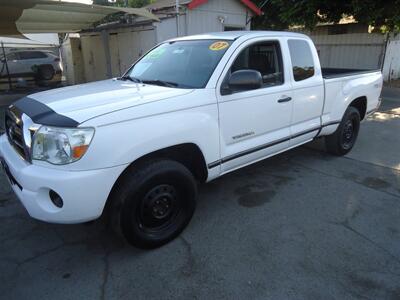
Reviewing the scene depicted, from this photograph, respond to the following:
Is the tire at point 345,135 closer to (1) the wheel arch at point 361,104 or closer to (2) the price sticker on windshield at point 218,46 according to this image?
(1) the wheel arch at point 361,104

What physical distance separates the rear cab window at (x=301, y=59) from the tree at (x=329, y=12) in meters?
9.78

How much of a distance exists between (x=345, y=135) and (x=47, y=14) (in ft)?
27.7

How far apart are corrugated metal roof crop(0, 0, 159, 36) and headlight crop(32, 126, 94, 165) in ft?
21.8

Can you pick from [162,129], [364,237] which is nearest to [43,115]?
[162,129]

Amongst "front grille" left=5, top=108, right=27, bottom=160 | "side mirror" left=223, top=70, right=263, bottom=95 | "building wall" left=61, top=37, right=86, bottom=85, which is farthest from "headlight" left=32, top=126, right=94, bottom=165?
"building wall" left=61, top=37, right=86, bottom=85

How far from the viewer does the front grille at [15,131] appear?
265 centimetres

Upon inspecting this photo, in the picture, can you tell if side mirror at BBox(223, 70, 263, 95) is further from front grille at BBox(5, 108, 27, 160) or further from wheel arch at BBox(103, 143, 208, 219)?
front grille at BBox(5, 108, 27, 160)

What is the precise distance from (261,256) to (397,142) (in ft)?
14.9

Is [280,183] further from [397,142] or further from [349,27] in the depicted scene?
[349,27]

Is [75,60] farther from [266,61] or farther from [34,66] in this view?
[266,61]

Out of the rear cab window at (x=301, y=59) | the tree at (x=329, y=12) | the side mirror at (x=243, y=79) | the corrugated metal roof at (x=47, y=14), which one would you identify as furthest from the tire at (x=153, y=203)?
the tree at (x=329, y=12)

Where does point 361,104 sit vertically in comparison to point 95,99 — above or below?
below

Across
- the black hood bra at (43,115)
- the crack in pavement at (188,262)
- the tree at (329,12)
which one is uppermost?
the tree at (329,12)

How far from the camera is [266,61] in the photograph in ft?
12.4
